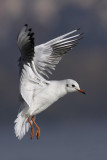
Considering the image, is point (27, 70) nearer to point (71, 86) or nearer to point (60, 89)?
point (60, 89)

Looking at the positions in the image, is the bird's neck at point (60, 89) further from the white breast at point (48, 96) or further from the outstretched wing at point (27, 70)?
the outstretched wing at point (27, 70)

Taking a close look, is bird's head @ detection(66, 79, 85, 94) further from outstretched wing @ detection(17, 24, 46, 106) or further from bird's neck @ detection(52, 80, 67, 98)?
outstretched wing @ detection(17, 24, 46, 106)

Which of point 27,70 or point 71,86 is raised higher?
point 27,70

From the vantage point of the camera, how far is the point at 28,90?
34.5 ft

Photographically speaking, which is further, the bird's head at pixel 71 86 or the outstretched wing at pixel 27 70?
the bird's head at pixel 71 86

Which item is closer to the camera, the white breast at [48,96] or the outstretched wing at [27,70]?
the outstretched wing at [27,70]

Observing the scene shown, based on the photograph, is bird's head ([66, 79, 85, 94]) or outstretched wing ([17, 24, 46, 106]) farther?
bird's head ([66, 79, 85, 94])

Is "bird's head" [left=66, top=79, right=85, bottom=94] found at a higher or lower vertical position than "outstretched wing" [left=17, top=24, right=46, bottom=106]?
lower

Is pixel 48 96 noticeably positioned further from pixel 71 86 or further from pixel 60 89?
pixel 71 86

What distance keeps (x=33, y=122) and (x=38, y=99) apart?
689mm

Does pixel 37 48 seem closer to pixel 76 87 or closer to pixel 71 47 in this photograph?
pixel 71 47

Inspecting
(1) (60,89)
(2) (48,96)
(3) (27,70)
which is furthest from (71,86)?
(3) (27,70)

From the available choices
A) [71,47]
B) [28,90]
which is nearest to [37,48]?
[71,47]

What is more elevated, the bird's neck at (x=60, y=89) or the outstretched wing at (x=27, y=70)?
the outstretched wing at (x=27, y=70)
